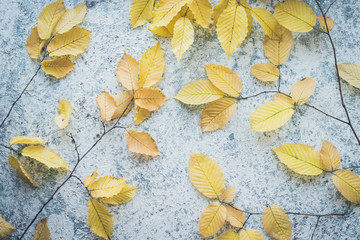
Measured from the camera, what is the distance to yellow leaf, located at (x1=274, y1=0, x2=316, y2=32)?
0.82 m

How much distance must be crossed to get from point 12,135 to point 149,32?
50 centimetres

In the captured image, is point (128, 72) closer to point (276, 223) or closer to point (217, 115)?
point (217, 115)

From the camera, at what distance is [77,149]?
0.84m

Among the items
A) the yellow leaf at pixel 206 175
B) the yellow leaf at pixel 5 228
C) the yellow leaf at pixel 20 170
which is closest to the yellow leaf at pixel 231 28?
the yellow leaf at pixel 206 175

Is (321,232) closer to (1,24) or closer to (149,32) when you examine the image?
(149,32)

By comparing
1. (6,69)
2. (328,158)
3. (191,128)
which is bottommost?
(328,158)

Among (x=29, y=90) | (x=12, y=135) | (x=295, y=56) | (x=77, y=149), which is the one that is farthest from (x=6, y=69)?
(x=295, y=56)

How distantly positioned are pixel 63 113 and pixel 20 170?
0.19 metres

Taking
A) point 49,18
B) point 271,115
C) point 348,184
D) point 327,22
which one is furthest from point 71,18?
point 348,184

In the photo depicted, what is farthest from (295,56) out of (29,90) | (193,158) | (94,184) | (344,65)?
(29,90)

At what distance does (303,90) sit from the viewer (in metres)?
0.82

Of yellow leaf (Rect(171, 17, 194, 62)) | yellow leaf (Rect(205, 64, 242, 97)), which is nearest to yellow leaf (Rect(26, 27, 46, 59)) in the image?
yellow leaf (Rect(171, 17, 194, 62))

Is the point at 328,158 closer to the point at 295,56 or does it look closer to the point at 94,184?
the point at 295,56

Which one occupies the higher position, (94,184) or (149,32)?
(149,32)
